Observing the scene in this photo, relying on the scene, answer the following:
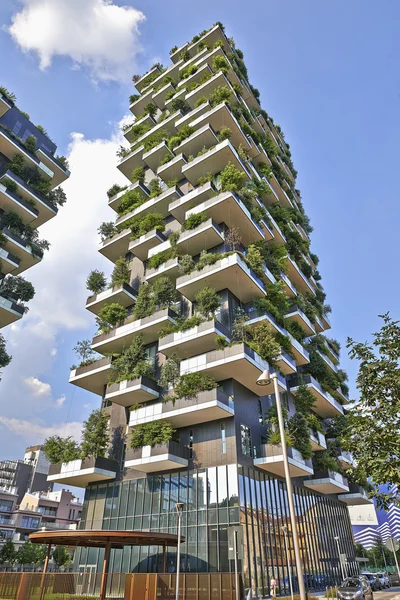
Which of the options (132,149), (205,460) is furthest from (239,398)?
(132,149)

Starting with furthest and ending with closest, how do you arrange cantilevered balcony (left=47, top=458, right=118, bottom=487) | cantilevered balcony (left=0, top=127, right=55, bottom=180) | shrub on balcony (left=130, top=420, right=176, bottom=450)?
1. cantilevered balcony (left=0, top=127, right=55, bottom=180)
2. cantilevered balcony (left=47, top=458, right=118, bottom=487)
3. shrub on balcony (left=130, top=420, right=176, bottom=450)

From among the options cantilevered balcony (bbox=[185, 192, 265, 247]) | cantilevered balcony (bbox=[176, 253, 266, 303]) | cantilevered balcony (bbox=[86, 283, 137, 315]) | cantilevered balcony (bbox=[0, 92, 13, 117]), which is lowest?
cantilevered balcony (bbox=[176, 253, 266, 303])

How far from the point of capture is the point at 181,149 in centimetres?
4406

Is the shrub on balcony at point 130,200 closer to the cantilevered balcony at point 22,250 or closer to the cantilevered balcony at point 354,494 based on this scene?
the cantilevered balcony at point 22,250

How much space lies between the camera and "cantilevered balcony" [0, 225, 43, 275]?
38.4 m

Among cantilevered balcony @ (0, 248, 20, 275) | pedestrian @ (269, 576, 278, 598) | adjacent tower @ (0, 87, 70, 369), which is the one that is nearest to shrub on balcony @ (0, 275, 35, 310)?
adjacent tower @ (0, 87, 70, 369)

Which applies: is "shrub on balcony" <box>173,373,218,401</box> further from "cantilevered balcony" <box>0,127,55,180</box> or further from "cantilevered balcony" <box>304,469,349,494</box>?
"cantilevered balcony" <box>0,127,55,180</box>

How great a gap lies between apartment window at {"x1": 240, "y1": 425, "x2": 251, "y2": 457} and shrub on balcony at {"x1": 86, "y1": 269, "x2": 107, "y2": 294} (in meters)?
22.3

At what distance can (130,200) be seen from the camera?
46156 millimetres

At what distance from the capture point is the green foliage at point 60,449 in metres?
33.7

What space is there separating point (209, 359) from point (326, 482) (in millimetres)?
17418

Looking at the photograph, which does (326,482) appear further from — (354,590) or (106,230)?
(106,230)

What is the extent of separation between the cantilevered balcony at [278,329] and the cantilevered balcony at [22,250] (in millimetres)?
22486

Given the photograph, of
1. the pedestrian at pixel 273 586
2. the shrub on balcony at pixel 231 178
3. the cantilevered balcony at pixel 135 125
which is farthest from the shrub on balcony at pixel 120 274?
the pedestrian at pixel 273 586
